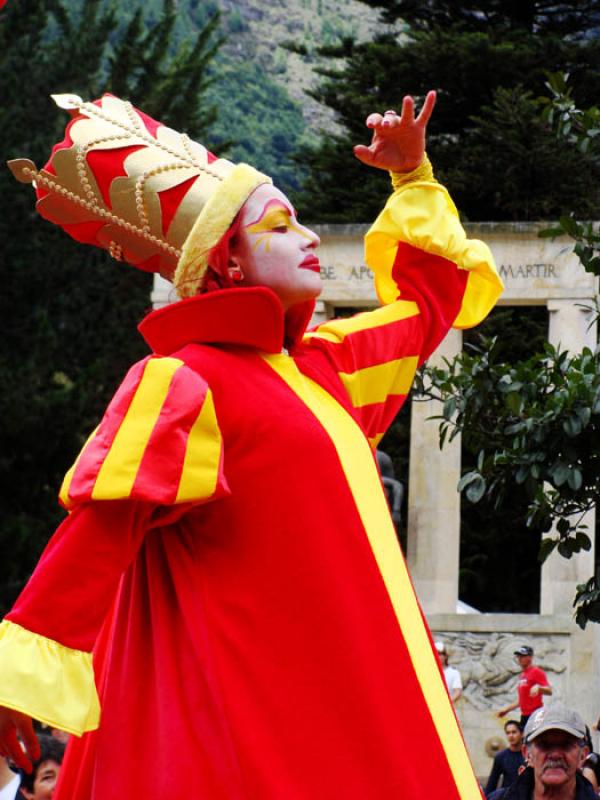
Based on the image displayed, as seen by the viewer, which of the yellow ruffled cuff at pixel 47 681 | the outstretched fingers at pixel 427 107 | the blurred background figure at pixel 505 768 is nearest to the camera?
the yellow ruffled cuff at pixel 47 681

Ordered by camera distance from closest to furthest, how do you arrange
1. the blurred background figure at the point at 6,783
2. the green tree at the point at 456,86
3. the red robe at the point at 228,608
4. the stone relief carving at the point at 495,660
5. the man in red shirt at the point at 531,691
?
the red robe at the point at 228,608 → the blurred background figure at the point at 6,783 → the man in red shirt at the point at 531,691 → the stone relief carving at the point at 495,660 → the green tree at the point at 456,86

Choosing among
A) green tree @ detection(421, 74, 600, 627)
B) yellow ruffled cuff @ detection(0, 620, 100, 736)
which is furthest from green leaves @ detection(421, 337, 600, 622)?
Answer: yellow ruffled cuff @ detection(0, 620, 100, 736)

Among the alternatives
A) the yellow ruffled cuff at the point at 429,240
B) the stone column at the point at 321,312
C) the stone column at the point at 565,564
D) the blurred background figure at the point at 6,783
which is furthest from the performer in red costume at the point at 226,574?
the stone column at the point at 321,312

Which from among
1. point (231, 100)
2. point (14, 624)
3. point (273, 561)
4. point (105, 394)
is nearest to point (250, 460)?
point (273, 561)

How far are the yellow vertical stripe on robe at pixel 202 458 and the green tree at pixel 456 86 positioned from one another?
2309 cm

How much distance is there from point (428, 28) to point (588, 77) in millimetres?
3445

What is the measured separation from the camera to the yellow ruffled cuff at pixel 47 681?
430 cm

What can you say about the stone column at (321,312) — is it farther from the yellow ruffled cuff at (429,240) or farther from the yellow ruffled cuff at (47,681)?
the yellow ruffled cuff at (47,681)

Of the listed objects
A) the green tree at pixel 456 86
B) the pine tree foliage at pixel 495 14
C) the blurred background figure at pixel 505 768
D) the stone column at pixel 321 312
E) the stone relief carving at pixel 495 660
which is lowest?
the stone relief carving at pixel 495 660

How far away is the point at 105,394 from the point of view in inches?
1075

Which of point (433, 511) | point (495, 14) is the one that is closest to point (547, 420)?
point (433, 511)

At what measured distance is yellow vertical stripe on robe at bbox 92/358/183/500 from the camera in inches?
174

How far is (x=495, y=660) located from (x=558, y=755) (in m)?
14.2

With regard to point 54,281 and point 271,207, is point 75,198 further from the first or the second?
point 54,281
